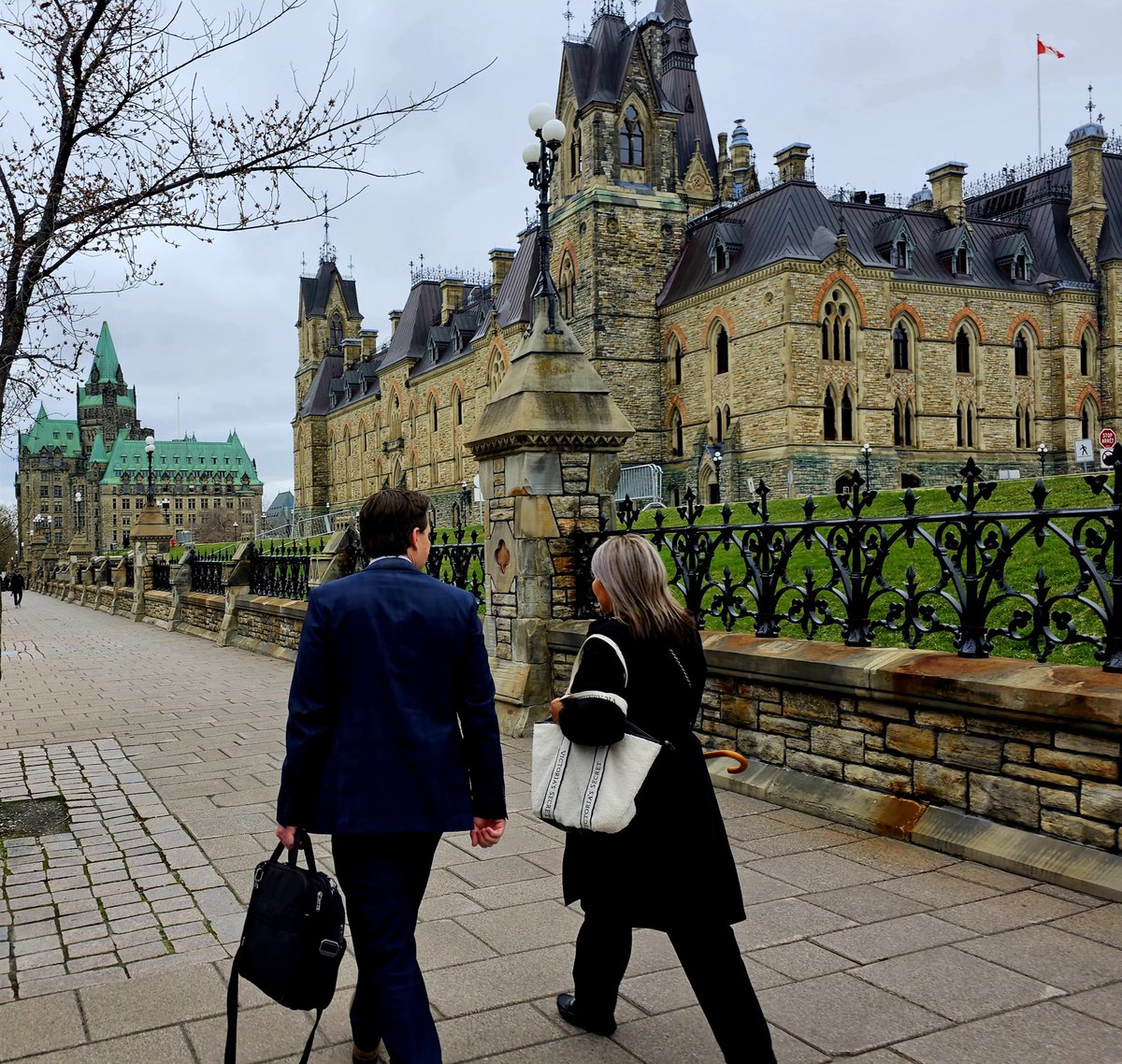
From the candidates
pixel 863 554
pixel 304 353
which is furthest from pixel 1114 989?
pixel 304 353

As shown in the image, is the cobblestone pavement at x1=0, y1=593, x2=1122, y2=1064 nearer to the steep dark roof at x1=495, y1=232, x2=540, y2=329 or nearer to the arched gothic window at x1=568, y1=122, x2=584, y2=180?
the arched gothic window at x1=568, y1=122, x2=584, y2=180

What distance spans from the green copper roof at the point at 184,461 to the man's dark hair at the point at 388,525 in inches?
6277

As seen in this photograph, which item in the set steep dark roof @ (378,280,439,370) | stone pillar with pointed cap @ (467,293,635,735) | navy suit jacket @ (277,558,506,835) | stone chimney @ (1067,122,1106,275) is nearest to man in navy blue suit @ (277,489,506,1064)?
navy suit jacket @ (277,558,506,835)

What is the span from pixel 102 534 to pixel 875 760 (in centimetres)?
16285

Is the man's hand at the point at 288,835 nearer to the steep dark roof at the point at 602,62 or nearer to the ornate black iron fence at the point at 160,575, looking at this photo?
the ornate black iron fence at the point at 160,575

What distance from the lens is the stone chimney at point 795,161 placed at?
46875mm

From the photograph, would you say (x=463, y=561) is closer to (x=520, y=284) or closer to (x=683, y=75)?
(x=520, y=284)

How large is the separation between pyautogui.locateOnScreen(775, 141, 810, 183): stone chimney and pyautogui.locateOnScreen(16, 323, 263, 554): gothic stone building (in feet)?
392

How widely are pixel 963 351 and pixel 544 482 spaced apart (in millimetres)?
42585

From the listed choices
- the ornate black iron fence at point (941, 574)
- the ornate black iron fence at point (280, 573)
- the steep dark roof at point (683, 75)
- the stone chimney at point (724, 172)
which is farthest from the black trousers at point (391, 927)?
the steep dark roof at point (683, 75)

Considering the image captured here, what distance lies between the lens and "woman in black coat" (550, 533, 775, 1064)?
3.15 meters

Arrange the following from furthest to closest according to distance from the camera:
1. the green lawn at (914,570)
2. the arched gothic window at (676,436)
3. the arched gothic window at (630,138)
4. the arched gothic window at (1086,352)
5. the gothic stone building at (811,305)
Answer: the arched gothic window at (1086,352) < the arched gothic window at (630,138) < the arched gothic window at (676,436) < the gothic stone building at (811,305) < the green lawn at (914,570)

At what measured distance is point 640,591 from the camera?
3.39 meters

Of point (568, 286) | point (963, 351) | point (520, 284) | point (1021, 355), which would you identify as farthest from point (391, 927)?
point (520, 284)
